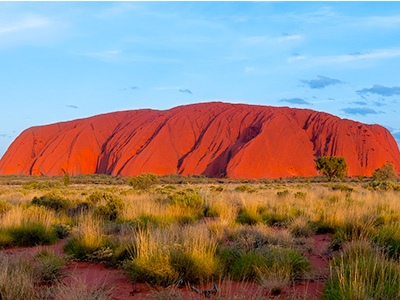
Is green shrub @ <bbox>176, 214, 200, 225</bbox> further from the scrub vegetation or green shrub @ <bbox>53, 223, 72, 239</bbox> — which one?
green shrub @ <bbox>53, 223, 72, 239</bbox>

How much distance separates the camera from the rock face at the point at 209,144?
6322cm

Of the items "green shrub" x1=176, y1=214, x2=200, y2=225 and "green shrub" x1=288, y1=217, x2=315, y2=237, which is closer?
"green shrub" x1=288, y1=217, x2=315, y2=237

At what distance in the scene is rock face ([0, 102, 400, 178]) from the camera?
6322cm

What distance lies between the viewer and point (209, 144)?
2662 inches

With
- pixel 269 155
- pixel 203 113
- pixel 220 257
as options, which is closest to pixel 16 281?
pixel 220 257

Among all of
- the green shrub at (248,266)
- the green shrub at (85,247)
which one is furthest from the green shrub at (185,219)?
the green shrub at (248,266)

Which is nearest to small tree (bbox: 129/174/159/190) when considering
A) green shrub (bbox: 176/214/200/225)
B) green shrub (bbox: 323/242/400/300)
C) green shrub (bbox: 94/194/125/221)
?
green shrub (bbox: 94/194/125/221)

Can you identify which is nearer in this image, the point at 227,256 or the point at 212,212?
the point at 227,256

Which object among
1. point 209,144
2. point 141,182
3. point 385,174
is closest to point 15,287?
point 141,182

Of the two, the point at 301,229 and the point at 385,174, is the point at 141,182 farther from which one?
the point at 385,174

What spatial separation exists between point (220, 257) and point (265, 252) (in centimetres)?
70

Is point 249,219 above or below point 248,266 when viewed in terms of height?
below

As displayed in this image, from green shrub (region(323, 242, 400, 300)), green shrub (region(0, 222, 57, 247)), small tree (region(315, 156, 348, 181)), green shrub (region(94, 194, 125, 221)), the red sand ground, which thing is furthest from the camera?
small tree (region(315, 156, 348, 181))

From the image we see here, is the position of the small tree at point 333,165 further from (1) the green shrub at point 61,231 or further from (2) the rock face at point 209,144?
(1) the green shrub at point 61,231
